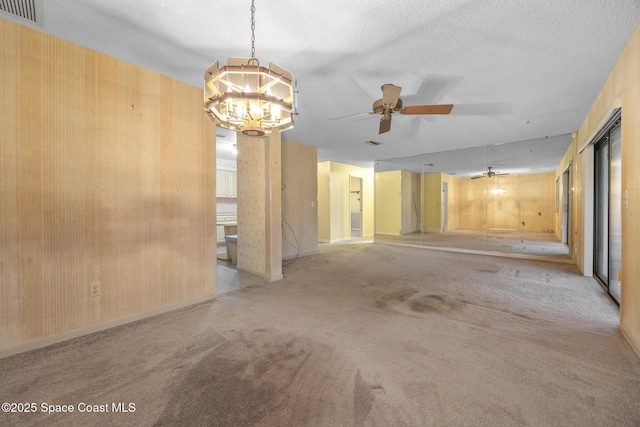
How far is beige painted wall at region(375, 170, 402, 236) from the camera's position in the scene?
8.80 metres

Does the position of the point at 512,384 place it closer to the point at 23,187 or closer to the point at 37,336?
the point at 37,336

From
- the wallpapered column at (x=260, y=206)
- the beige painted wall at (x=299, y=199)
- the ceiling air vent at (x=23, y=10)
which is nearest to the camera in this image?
the ceiling air vent at (x=23, y=10)

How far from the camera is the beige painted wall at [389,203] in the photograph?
28.9 feet

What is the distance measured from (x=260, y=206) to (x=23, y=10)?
2.83 metres

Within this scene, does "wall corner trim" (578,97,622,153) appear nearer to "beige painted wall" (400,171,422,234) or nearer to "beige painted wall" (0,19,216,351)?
"beige painted wall" (0,19,216,351)

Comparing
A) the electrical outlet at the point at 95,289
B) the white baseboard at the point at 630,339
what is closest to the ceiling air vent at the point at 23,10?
the electrical outlet at the point at 95,289

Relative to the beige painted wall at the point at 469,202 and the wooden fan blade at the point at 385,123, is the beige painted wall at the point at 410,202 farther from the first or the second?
the wooden fan blade at the point at 385,123

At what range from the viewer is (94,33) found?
6.88 ft

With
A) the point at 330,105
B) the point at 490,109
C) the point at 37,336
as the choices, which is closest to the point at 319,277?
the point at 330,105

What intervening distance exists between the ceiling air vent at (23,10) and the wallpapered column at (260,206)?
2254 mm

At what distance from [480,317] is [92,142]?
12.9ft

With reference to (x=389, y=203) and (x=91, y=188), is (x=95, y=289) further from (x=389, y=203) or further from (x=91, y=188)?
(x=389, y=203)

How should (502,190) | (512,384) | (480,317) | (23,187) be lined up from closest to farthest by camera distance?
(512,384) < (23,187) < (480,317) < (502,190)

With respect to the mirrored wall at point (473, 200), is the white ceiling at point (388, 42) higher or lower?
higher
